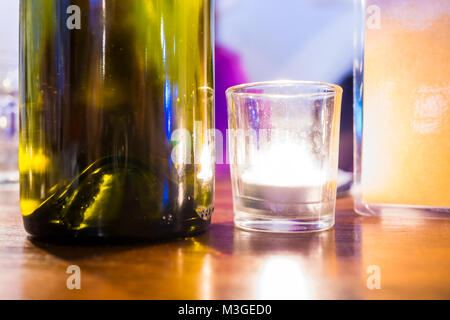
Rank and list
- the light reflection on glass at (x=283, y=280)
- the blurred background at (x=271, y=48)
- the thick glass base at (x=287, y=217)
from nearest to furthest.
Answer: the light reflection on glass at (x=283, y=280) → the thick glass base at (x=287, y=217) → the blurred background at (x=271, y=48)

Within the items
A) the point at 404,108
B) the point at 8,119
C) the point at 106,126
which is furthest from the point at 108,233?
the point at 8,119

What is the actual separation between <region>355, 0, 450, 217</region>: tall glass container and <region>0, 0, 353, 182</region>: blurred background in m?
0.27

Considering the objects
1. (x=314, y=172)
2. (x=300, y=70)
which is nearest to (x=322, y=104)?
(x=314, y=172)

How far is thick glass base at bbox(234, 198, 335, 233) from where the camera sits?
302mm

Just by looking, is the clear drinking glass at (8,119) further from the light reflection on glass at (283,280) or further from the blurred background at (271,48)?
the light reflection on glass at (283,280)

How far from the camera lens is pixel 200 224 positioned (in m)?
0.30

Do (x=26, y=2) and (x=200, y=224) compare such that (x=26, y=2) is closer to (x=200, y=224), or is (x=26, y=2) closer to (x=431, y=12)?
(x=200, y=224)

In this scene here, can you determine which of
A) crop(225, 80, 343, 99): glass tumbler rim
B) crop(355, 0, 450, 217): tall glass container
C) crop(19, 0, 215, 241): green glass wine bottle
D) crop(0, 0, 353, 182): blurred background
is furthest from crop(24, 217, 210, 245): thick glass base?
crop(0, 0, 353, 182): blurred background

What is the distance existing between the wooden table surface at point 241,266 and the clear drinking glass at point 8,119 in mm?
486

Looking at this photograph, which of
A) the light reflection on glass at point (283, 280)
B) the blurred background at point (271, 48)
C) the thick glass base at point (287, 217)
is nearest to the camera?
the light reflection on glass at point (283, 280)

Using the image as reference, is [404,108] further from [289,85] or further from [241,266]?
Result: [241,266]

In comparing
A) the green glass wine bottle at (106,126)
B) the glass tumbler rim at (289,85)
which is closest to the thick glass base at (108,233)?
the green glass wine bottle at (106,126)

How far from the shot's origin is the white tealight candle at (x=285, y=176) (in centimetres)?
30

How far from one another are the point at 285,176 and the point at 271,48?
50cm
